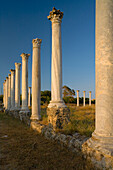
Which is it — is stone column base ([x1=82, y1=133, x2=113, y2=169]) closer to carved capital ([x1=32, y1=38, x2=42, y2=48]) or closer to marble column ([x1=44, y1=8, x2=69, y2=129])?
marble column ([x1=44, y1=8, x2=69, y2=129])

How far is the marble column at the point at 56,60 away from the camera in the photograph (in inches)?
550

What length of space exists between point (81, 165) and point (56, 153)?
1.95 m

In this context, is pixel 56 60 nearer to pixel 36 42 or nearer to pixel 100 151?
pixel 36 42

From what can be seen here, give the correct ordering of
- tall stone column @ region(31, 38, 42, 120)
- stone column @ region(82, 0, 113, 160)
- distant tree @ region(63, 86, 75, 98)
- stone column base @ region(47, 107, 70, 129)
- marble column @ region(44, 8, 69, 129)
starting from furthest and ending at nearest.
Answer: distant tree @ region(63, 86, 75, 98) < tall stone column @ region(31, 38, 42, 120) < marble column @ region(44, 8, 69, 129) < stone column base @ region(47, 107, 70, 129) < stone column @ region(82, 0, 113, 160)

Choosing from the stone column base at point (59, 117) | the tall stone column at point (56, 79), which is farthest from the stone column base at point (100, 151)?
the tall stone column at point (56, 79)

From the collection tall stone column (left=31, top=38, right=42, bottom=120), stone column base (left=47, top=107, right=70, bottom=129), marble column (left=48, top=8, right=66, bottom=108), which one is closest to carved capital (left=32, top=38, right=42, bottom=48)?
tall stone column (left=31, top=38, right=42, bottom=120)

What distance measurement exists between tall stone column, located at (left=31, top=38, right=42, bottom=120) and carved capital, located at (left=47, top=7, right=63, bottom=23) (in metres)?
4.83

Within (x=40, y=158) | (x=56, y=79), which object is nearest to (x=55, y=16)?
(x=56, y=79)

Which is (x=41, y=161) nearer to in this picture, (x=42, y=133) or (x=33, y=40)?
(x=42, y=133)

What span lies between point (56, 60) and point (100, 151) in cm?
920

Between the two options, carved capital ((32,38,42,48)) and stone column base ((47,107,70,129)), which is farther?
carved capital ((32,38,42,48))

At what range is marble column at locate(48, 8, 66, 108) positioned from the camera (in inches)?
550

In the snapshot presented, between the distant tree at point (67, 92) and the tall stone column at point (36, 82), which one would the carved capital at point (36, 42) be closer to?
the tall stone column at point (36, 82)

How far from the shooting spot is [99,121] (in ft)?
22.3
